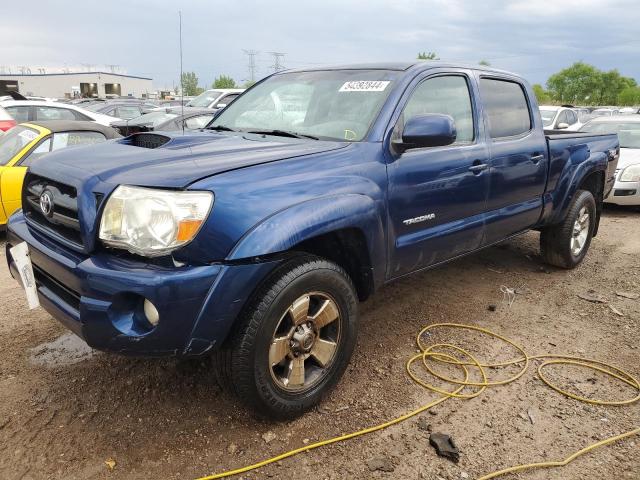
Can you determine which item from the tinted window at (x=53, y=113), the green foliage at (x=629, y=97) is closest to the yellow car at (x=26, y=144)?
the tinted window at (x=53, y=113)

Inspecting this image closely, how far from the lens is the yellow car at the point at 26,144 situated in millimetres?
5422

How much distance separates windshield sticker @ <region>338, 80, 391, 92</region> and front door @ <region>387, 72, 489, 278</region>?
0.20m

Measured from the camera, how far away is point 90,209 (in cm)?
221

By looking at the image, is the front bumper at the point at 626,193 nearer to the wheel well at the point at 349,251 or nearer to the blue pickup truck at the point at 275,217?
the blue pickup truck at the point at 275,217

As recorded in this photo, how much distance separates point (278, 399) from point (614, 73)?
10092cm

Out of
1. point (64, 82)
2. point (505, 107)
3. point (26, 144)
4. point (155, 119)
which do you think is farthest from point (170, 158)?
point (64, 82)

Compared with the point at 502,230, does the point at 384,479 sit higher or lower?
lower

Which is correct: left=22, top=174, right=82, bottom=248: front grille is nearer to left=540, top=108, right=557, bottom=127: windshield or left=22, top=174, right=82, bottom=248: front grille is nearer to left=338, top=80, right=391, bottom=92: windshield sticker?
left=338, top=80, right=391, bottom=92: windshield sticker

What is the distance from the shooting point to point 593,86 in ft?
283

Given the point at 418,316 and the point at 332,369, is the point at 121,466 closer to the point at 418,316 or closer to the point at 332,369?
the point at 332,369

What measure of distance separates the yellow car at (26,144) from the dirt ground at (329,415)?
6.37 feet

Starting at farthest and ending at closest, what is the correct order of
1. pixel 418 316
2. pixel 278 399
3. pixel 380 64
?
pixel 418 316 → pixel 380 64 → pixel 278 399

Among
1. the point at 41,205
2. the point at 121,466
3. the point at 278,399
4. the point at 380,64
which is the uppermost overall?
the point at 380,64

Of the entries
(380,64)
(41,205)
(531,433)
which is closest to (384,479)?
(531,433)
